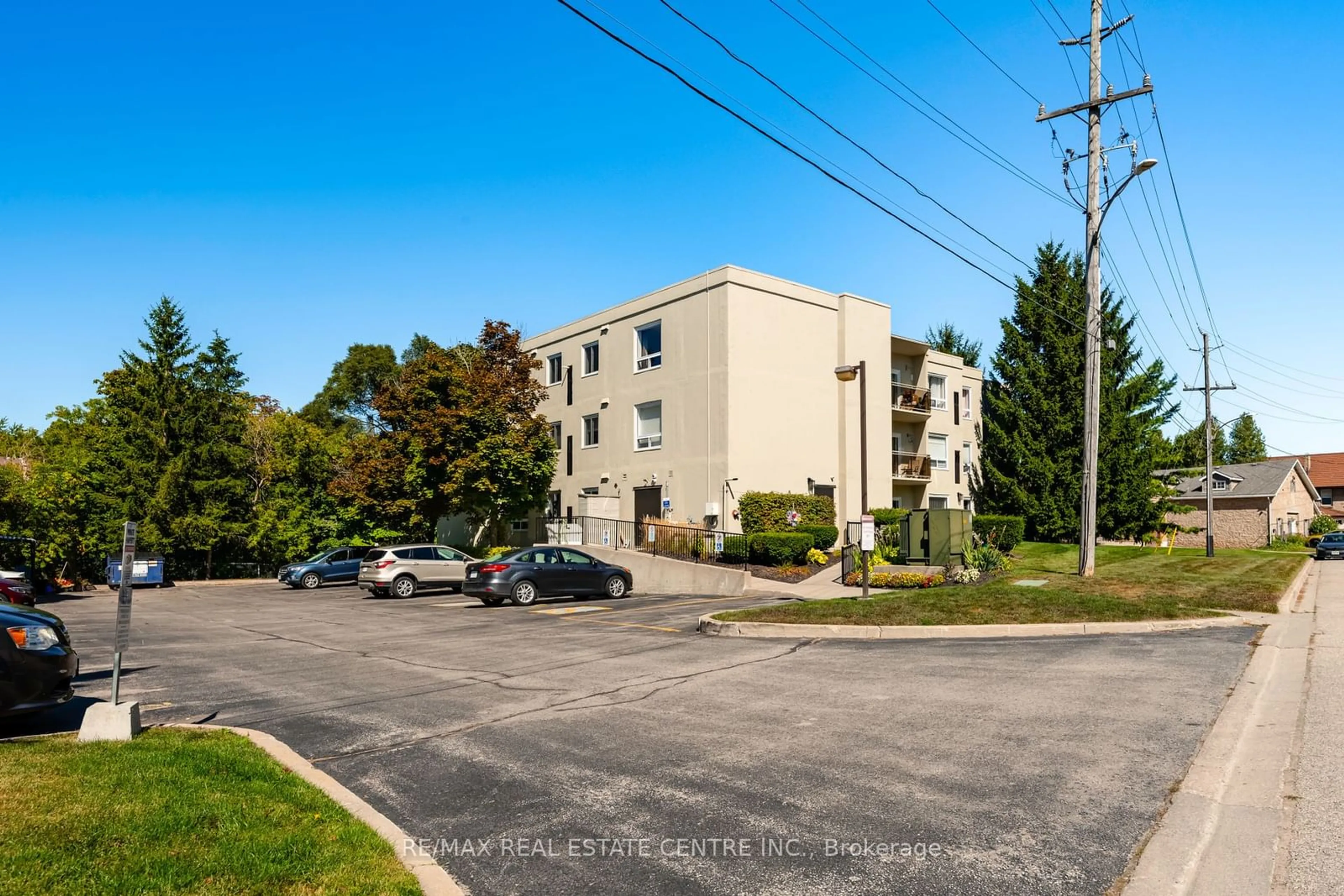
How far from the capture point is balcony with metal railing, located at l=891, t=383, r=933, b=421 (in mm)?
38781

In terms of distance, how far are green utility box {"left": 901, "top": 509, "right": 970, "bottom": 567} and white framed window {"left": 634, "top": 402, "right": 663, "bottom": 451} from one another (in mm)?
10169

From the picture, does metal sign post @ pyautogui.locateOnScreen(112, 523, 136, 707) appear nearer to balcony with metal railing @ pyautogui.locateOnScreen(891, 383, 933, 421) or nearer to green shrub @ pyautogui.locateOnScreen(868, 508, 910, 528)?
green shrub @ pyautogui.locateOnScreen(868, 508, 910, 528)

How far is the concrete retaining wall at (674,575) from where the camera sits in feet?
83.8

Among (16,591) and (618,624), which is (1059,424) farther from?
(16,591)

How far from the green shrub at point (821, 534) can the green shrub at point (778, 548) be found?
1.04 m

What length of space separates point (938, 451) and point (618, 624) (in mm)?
28647

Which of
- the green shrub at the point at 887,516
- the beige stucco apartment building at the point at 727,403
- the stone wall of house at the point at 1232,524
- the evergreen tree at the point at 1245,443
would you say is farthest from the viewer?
the evergreen tree at the point at 1245,443

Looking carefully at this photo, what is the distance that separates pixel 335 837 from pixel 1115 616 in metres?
14.0

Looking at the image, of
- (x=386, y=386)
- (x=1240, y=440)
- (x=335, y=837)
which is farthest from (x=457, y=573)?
(x=1240, y=440)

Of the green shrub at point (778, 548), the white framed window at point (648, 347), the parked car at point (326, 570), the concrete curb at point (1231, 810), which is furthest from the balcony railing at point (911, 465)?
the concrete curb at point (1231, 810)

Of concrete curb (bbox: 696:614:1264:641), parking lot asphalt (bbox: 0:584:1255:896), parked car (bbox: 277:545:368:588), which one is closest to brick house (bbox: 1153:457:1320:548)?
concrete curb (bbox: 696:614:1264:641)

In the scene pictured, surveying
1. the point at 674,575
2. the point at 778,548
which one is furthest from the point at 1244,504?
the point at 674,575

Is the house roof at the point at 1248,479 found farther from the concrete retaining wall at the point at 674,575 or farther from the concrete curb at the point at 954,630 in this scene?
the concrete curb at the point at 954,630

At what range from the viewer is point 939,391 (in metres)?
42.5
